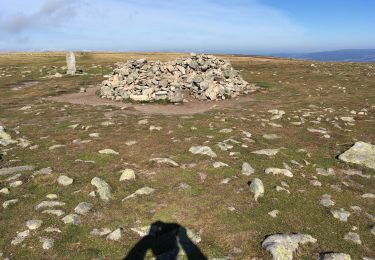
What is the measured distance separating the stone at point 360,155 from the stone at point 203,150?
605cm

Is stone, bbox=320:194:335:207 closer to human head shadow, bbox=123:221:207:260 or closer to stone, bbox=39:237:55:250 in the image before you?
human head shadow, bbox=123:221:207:260

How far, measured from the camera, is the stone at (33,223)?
1203 centimetres

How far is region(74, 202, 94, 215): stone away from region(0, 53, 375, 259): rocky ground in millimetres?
58

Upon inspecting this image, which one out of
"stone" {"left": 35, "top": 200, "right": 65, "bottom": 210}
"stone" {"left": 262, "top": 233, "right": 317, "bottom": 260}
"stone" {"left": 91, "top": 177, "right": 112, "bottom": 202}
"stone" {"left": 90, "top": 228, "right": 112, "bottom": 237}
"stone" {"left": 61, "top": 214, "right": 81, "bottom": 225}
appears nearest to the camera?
"stone" {"left": 262, "top": 233, "right": 317, "bottom": 260}

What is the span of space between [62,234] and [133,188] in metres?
3.65

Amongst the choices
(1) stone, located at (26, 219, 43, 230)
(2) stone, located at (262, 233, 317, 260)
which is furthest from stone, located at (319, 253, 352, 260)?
(1) stone, located at (26, 219, 43, 230)

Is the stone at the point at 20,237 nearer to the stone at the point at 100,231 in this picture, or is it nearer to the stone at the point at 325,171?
the stone at the point at 100,231

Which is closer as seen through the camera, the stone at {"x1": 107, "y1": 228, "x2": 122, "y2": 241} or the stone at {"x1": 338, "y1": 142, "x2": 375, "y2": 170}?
the stone at {"x1": 107, "y1": 228, "x2": 122, "y2": 241}

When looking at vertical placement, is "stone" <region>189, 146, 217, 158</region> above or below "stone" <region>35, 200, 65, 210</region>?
above

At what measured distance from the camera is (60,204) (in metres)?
13.5

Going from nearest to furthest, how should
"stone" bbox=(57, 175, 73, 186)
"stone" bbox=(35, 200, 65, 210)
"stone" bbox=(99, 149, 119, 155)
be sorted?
"stone" bbox=(35, 200, 65, 210), "stone" bbox=(57, 175, 73, 186), "stone" bbox=(99, 149, 119, 155)

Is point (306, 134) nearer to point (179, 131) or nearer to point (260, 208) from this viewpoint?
point (179, 131)

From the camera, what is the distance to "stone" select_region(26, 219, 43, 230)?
474 inches

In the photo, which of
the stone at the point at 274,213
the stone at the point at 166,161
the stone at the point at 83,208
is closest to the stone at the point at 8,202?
the stone at the point at 83,208
